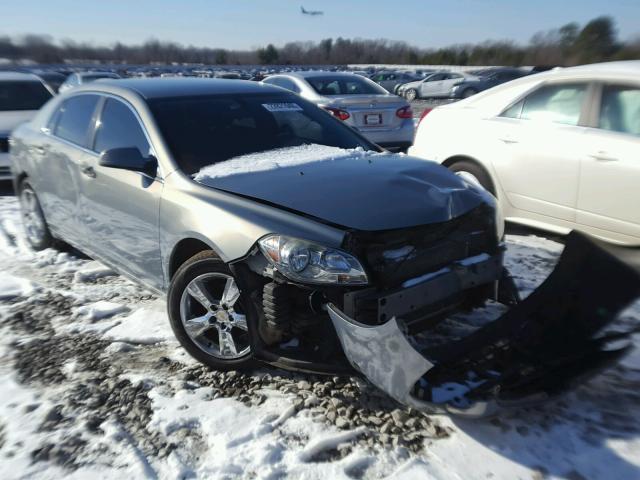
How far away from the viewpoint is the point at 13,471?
251 cm

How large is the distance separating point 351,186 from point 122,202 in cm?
163

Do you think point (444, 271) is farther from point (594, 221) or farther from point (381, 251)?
point (594, 221)

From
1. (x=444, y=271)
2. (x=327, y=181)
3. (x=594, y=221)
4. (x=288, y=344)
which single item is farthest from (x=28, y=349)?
(x=594, y=221)

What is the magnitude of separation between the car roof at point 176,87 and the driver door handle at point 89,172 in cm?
61

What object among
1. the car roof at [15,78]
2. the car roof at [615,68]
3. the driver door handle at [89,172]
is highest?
the car roof at [615,68]

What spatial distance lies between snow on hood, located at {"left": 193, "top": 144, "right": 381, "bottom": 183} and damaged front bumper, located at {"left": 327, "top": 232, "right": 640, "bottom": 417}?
1.21 meters

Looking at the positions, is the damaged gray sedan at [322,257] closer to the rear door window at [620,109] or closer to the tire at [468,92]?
the rear door window at [620,109]

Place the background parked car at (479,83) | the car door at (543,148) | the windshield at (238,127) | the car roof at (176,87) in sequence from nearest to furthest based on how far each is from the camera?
the windshield at (238,127)
the car roof at (176,87)
the car door at (543,148)
the background parked car at (479,83)

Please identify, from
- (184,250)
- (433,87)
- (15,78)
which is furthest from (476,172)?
(433,87)

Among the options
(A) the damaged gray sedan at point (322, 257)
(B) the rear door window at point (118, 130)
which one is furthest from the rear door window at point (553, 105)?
(B) the rear door window at point (118, 130)

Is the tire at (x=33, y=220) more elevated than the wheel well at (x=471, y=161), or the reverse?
the wheel well at (x=471, y=161)

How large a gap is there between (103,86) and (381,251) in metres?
2.87

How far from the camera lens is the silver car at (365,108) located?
28.7 feet

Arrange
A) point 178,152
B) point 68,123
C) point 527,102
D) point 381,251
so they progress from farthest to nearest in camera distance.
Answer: point 527,102
point 68,123
point 178,152
point 381,251
